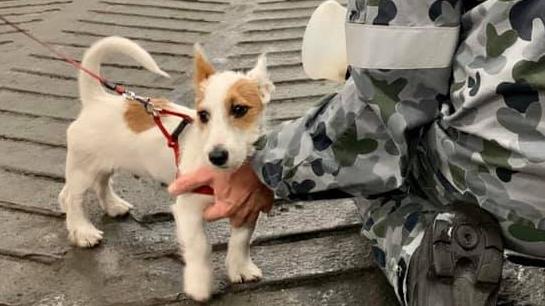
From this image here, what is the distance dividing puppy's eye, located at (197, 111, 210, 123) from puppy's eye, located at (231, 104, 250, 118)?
5 cm

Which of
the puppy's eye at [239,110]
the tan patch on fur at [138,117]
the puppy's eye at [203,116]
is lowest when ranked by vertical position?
the tan patch on fur at [138,117]

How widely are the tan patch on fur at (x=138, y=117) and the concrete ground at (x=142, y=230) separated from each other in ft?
0.86

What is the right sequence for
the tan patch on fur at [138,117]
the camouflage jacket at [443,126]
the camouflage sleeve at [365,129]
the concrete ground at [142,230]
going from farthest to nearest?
the tan patch on fur at [138,117] → the concrete ground at [142,230] → the camouflage sleeve at [365,129] → the camouflage jacket at [443,126]

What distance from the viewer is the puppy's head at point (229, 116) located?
155cm

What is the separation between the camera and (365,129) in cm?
146

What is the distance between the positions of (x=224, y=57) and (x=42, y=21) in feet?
3.29

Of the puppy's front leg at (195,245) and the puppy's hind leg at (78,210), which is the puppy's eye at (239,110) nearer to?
the puppy's front leg at (195,245)

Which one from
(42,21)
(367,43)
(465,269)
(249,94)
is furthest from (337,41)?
(42,21)

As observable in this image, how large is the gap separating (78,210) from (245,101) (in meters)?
0.57

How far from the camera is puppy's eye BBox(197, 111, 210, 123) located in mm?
1590

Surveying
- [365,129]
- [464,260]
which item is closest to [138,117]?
[365,129]

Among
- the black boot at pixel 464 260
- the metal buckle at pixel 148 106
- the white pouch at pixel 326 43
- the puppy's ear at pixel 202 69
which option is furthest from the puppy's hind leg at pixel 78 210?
the black boot at pixel 464 260

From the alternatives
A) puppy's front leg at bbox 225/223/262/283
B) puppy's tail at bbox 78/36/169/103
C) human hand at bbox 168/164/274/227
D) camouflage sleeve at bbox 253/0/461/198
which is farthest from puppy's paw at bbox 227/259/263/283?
puppy's tail at bbox 78/36/169/103

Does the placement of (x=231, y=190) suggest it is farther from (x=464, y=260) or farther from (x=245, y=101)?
(x=464, y=260)
